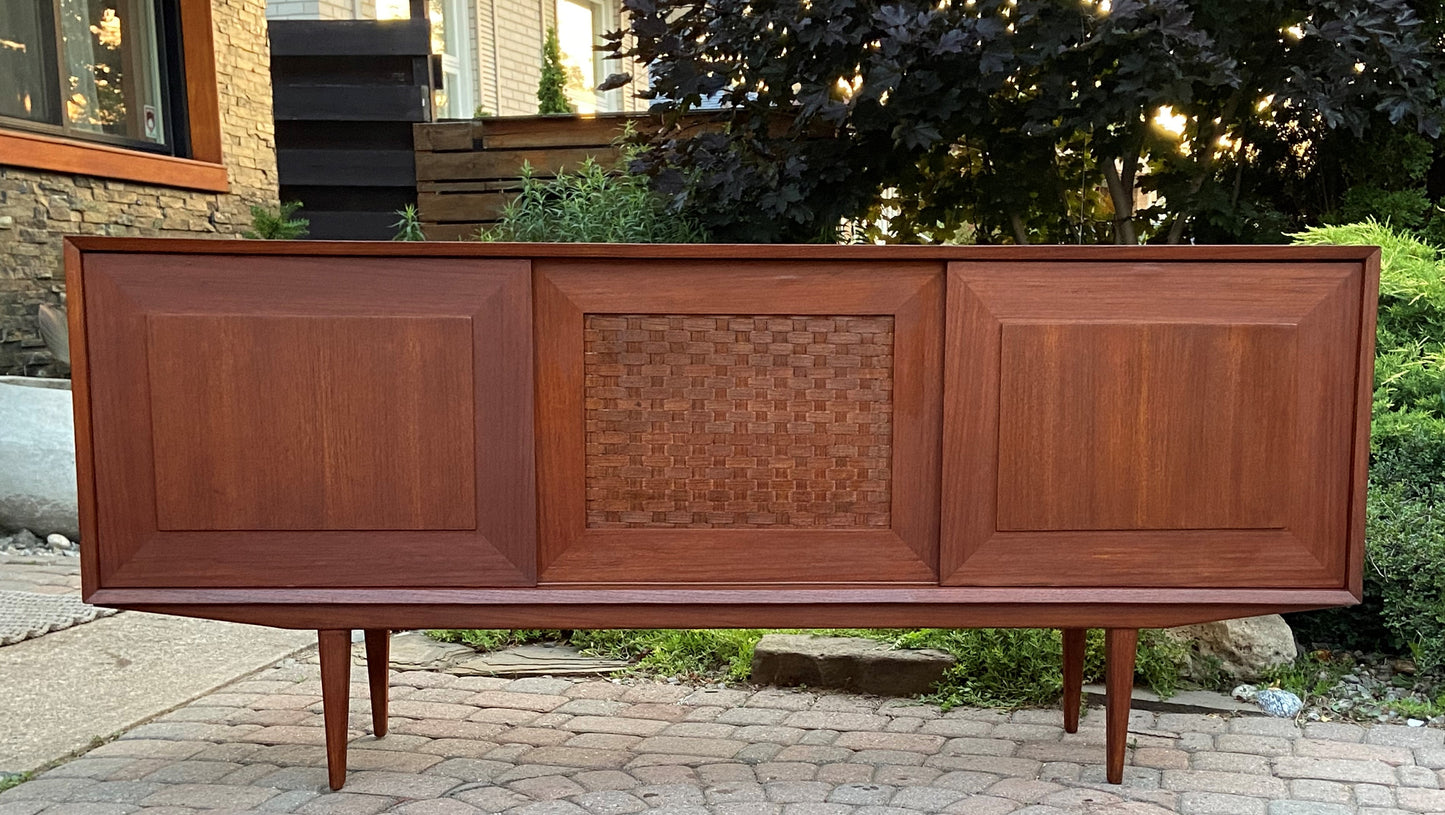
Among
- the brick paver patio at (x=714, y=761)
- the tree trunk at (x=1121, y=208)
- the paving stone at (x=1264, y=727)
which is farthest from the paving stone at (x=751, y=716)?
the tree trunk at (x=1121, y=208)

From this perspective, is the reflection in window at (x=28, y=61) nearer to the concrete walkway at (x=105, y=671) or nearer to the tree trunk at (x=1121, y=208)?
the concrete walkway at (x=105, y=671)

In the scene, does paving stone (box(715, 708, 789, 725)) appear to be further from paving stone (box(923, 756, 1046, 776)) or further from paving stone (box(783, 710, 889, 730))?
paving stone (box(923, 756, 1046, 776))

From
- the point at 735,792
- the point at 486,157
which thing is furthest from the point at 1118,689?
the point at 486,157

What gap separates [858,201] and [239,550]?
2.25 meters

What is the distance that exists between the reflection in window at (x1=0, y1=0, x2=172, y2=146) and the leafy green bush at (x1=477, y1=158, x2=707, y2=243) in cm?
290

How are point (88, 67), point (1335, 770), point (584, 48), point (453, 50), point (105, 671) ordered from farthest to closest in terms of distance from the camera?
point (584, 48) → point (453, 50) → point (88, 67) → point (105, 671) → point (1335, 770)

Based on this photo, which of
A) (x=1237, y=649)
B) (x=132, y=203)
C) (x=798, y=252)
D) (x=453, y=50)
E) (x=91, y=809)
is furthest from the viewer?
(x=453, y=50)

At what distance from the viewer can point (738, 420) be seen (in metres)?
2.00

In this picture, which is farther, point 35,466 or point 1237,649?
point 35,466

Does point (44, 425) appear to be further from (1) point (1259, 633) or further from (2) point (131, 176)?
(1) point (1259, 633)

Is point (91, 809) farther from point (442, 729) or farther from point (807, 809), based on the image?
point (807, 809)

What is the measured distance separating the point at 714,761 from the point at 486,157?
11.3ft

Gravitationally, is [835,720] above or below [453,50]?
below

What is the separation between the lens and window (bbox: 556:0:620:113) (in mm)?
10773
